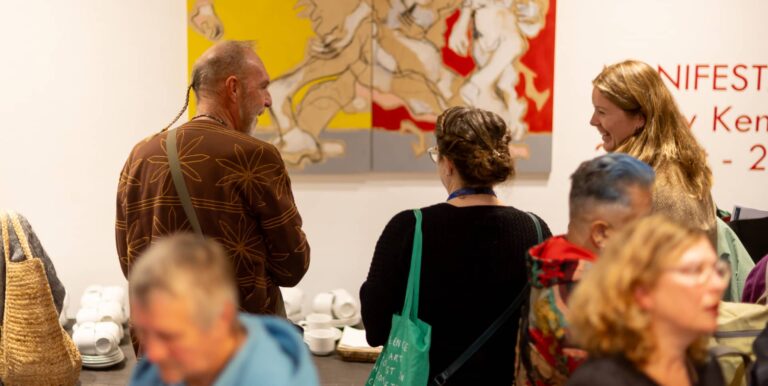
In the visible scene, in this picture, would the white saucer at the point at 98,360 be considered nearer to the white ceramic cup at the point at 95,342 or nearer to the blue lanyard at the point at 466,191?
the white ceramic cup at the point at 95,342

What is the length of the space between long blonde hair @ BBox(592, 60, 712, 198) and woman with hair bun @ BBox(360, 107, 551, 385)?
1.75 ft

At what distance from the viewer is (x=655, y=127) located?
229cm

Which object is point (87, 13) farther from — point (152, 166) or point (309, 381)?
point (309, 381)

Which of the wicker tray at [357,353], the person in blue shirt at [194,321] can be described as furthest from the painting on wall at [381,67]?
the person in blue shirt at [194,321]

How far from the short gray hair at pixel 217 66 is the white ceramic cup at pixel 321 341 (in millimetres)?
1981

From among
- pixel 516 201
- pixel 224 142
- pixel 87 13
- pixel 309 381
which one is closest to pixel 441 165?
pixel 224 142

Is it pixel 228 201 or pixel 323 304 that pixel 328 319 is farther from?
pixel 228 201

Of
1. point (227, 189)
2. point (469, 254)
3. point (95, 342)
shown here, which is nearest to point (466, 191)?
point (469, 254)

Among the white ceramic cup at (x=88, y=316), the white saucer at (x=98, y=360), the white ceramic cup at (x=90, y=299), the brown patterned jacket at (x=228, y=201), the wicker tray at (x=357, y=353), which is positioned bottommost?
the wicker tray at (x=357, y=353)

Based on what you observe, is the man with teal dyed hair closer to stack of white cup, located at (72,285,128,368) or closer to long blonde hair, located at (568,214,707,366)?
long blonde hair, located at (568,214,707,366)

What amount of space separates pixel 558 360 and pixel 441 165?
646 mm

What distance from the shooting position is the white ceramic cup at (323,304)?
4.19 meters

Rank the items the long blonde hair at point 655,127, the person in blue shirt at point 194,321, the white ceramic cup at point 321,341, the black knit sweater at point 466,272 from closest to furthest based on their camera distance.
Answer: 1. the person in blue shirt at point 194,321
2. the black knit sweater at point 466,272
3. the long blonde hair at point 655,127
4. the white ceramic cup at point 321,341

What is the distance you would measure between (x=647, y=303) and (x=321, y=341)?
2.96m
